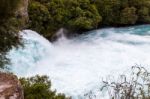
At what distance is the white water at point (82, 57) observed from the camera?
12.1 metres

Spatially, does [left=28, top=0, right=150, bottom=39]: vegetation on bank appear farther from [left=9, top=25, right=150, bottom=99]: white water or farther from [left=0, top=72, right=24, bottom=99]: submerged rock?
[left=0, top=72, right=24, bottom=99]: submerged rock

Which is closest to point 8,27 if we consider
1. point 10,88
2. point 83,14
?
point 10,88

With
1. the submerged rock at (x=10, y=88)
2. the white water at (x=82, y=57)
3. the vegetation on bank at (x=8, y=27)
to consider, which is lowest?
the white water at (x=82, y=57)

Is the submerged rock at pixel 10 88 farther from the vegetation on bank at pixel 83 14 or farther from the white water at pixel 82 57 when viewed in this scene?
the vegetation on bank at pixel 83 14

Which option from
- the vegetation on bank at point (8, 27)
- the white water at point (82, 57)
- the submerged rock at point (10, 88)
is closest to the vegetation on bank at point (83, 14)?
the white water at point (82, 57)

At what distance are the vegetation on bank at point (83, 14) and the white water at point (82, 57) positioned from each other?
0.66 m

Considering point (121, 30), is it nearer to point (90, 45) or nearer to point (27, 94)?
point (90, 45)

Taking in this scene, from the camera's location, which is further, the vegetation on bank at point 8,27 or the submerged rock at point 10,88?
the vegetation on bank at point 8,27

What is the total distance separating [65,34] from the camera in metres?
17.9

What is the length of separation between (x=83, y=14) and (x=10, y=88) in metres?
12.6

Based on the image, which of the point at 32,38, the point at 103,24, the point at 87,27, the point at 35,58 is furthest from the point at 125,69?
the point at 103,24

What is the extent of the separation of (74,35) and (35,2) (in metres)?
2.28

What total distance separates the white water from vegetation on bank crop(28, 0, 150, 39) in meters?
0.66

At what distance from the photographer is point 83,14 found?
1777 centimetres
